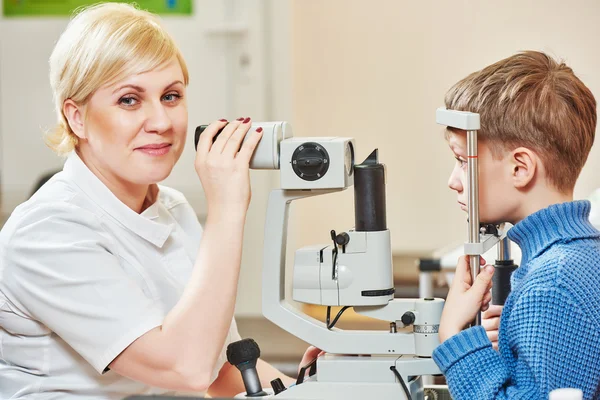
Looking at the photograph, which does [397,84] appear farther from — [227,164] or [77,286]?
[77,286]

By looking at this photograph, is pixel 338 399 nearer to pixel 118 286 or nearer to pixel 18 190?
pixel 118 286

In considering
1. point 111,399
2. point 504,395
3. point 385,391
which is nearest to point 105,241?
point 111,399

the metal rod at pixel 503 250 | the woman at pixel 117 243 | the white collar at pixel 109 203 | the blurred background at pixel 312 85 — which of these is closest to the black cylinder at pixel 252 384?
the woman at pixel 117 243

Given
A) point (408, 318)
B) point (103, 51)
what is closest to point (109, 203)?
point (103, 51)

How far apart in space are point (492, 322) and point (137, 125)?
72cm

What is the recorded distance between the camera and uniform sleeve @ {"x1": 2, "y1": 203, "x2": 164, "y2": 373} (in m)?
1.31

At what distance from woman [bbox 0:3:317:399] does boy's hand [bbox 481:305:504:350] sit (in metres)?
0.32

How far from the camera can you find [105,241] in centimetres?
141

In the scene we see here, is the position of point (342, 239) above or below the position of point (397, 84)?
below

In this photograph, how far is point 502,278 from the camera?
143 centimetres

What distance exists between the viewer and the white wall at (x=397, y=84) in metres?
3.79

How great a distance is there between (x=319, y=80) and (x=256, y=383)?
2849 mm

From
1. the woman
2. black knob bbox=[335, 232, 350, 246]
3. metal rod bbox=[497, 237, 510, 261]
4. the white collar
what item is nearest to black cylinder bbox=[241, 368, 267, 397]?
the woman

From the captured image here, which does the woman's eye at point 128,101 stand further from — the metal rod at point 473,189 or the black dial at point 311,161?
the metal rod at point 473,189
